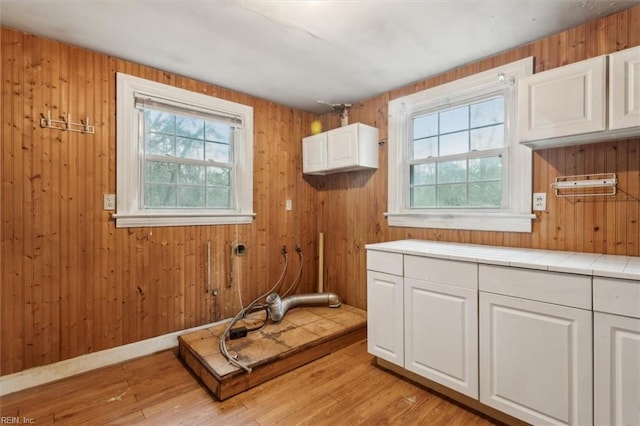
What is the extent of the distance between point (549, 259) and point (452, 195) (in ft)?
3.59

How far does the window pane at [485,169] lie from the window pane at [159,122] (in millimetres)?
2729

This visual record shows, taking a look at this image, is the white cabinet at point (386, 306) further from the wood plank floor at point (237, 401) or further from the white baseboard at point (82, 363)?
the white baseboard at point (82, 363)

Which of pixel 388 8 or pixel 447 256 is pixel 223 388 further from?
pixel 388 8

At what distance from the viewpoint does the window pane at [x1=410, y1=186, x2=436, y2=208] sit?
9.43 ft

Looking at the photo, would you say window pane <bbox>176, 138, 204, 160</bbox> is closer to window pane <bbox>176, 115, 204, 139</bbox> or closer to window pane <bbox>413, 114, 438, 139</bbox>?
window pane <bbox>176, 115, 204, 139</bbox>

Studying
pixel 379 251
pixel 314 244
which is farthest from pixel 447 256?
pixel 314 244

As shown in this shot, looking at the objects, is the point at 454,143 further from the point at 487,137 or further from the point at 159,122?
the point at 159,122

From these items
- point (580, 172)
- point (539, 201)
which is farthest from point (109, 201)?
point (580, 172)

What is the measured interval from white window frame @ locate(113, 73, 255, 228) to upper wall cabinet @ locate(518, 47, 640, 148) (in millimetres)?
2496

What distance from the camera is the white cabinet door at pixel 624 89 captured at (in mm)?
1562

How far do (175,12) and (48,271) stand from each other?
202 centimetres

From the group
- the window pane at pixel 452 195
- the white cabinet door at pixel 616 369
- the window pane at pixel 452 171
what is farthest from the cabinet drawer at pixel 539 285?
the window pane at pixel 452 171

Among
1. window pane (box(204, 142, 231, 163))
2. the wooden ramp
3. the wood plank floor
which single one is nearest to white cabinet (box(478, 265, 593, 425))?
the wood plank floor

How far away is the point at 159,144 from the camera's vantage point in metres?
2.71
